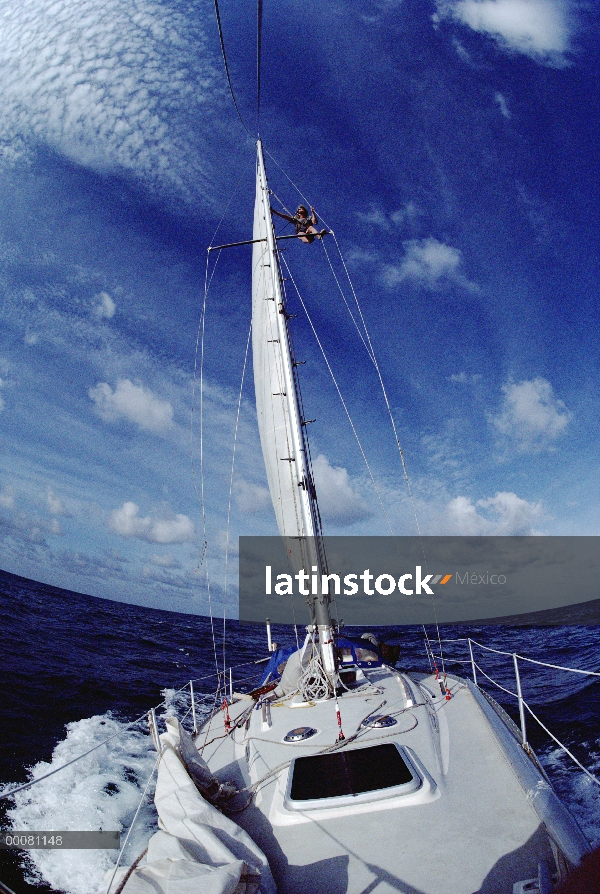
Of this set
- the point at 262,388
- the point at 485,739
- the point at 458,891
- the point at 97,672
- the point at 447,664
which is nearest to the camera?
the point at 458,891

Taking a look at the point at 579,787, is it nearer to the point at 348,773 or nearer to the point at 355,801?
the point at 348,773

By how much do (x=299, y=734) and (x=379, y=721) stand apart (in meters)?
1.13

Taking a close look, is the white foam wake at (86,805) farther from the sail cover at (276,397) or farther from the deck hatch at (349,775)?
the sail cover at (276,397)

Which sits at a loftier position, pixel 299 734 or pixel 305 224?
pixel 305 224

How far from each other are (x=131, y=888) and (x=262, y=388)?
1048cm

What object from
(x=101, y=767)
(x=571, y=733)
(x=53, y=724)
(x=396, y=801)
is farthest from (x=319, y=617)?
(x=53, y=724)

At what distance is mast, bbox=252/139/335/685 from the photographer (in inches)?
322

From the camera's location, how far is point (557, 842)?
125 inches

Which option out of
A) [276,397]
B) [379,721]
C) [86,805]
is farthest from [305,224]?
[86,805]

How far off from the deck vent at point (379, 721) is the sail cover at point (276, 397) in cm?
289

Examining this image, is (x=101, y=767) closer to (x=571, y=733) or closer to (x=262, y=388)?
(x=262, y=388)

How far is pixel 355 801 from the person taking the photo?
396 centimetres

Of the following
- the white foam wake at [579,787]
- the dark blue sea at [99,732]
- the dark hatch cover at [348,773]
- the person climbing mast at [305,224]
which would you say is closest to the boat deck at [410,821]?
the dark hatch cover at [348,773]

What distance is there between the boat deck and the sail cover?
137 inches
